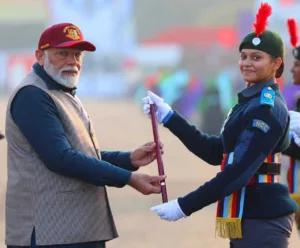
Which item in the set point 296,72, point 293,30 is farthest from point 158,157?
point 296,72

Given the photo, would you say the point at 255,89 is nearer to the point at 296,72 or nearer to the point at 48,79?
the point at 48,79

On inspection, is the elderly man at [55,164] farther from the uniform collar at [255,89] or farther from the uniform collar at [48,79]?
the uniform collar at [255,89]

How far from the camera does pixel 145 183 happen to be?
4.63 m

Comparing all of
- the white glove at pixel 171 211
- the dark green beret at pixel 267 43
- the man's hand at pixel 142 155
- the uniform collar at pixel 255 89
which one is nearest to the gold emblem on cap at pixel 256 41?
the dark green beret at pixel 267 43

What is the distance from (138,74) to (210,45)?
483 inches

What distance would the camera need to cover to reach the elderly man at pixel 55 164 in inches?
173

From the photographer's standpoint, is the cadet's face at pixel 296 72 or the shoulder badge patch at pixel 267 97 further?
the cadet's face at pixel 296 72

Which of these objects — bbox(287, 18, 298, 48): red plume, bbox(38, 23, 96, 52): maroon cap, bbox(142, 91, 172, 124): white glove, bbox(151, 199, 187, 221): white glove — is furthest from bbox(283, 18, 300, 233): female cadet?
bbox(38, 23, 96, 52): maroon cap

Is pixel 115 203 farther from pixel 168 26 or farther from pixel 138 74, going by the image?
pixel 168 26

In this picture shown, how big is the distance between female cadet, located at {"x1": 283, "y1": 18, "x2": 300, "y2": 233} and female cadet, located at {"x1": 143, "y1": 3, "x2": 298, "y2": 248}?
3.33 feet

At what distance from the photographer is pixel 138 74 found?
65.5 metres

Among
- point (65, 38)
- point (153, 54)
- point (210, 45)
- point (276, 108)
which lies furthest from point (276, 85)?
point (153, 54)

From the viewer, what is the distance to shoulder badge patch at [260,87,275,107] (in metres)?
4.48

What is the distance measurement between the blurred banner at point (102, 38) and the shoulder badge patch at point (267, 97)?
5827 cm
